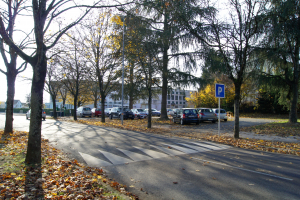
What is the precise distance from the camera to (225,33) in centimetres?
1227

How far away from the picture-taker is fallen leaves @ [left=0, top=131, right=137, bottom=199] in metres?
3.90

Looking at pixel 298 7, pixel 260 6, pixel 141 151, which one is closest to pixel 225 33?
pixel 260 6

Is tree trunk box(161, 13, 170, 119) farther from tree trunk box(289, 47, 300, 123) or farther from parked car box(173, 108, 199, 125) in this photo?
tree trunk box(289, 47, 300, 123)

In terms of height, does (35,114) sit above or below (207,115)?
above

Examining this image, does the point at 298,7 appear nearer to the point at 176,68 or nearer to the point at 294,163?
the point at 176,68

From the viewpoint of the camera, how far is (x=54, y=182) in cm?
454

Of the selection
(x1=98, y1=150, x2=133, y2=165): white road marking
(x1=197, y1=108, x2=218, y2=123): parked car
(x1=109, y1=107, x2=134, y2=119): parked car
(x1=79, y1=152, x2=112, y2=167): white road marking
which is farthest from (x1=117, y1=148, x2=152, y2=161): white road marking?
(x1=109, y1=107, x2=134, y2=119): parked car

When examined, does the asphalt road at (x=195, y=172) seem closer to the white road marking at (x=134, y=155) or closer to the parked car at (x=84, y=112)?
the white road marking at (x=134, y=155)

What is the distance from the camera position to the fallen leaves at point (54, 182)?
3.90 m

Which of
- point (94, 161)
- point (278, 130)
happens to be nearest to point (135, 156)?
point (94, 161)

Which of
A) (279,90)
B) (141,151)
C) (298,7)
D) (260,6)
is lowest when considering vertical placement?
(141,151)

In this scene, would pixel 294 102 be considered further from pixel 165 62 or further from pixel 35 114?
pixel 35 114

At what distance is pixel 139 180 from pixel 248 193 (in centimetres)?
238

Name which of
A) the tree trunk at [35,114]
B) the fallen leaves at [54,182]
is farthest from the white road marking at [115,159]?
the tree trunk at [35,114]
